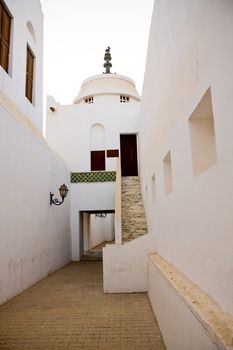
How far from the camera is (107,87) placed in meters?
15.3

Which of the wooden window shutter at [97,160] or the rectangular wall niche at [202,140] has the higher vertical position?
the wooden window shutter at [97,160]

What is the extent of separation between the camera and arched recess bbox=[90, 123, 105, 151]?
42.9 feet

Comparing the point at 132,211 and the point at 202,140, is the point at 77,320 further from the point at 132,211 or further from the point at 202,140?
the point at 132,211

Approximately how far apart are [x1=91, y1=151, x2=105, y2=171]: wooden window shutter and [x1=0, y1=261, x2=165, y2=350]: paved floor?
274 inches

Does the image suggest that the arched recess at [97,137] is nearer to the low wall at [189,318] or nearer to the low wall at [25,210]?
the low wall at [25,210]

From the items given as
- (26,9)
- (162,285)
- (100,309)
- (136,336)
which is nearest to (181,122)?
(162,285)

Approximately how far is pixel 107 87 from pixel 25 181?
10.2 m

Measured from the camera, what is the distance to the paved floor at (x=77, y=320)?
11.5 ft

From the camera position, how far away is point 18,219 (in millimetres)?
6090

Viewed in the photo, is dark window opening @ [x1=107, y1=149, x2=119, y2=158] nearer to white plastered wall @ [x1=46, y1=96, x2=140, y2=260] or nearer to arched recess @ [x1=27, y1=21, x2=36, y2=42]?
white plastered wall @ [x1=46, y1=96, x2=140, y2=260]

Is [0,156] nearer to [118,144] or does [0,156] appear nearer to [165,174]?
[165,174]

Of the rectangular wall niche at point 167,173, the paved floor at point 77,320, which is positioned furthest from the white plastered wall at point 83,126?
the rectangular wall niche at point 167,173

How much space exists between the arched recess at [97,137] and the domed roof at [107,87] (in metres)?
2.79

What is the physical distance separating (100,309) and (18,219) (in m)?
2.65
